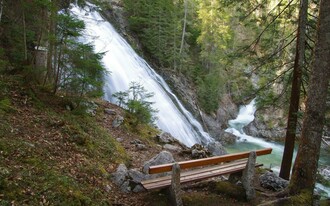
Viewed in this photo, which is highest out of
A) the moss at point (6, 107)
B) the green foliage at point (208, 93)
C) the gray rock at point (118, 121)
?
the moss at point (6, 107)

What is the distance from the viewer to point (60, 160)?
16.7ft

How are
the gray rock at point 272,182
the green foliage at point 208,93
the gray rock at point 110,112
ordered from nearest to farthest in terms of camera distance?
the gray rock at point 272,182, the gray rock at point 110,112, the green foliage at point 208,93

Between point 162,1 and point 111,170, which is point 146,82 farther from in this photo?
Answer: point 111,170

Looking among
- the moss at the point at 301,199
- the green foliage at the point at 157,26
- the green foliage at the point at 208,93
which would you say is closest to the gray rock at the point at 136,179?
the moss at the point at 301,199

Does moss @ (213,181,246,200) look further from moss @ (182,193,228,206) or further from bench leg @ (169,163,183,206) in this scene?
bench leg @ (169,163,183,206)

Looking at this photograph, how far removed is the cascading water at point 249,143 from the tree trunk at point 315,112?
32.5ft

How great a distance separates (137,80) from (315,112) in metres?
13.0

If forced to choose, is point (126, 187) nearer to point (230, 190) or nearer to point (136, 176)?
point (136, 176)

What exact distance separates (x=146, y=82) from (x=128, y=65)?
164 centimetres

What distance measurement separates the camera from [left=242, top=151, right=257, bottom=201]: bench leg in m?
5.34

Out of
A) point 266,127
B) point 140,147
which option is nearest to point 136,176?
point 140,147

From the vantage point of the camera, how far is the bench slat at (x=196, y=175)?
4516 mm

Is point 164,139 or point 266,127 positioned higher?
point 164,139

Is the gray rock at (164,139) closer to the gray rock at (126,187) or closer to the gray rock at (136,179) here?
the gray rock at (136,179)
